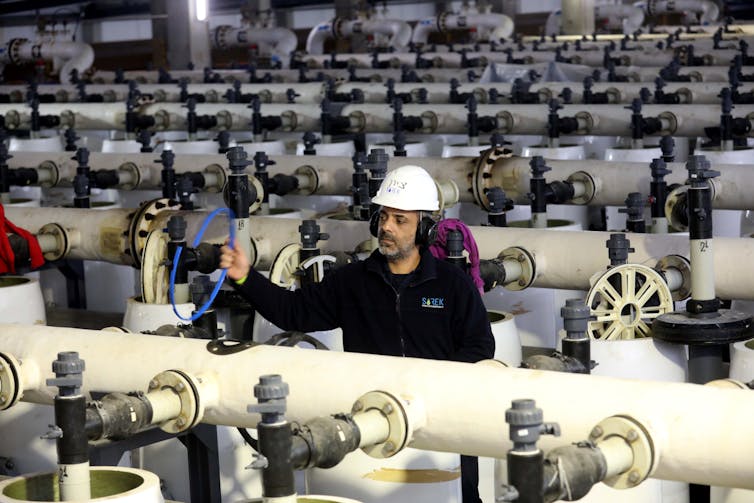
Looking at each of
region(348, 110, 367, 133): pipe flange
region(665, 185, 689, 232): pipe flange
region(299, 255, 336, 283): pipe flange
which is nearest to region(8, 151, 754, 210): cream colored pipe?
region(665, 185, 689, 232): pipe flange

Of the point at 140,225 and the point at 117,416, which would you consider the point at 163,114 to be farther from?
the point at 117,416

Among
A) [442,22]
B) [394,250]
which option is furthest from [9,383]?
[442,22]

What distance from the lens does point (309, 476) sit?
11.5ft

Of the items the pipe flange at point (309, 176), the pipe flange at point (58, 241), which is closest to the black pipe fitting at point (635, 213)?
the pipe flange at point (309, 176)

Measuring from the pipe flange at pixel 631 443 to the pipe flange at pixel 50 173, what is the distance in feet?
18.6

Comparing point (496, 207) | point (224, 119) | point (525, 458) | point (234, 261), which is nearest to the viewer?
point (525, 458)

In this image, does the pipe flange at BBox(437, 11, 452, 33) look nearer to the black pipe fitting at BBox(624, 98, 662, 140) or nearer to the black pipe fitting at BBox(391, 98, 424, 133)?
the black pipe fitting at BBox(391, 98, 424, 133)

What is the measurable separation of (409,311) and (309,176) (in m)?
2.99

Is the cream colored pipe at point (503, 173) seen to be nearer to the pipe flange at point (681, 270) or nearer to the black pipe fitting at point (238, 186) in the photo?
the pipe flange at point (681, 270)

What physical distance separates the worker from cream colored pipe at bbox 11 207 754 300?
1094 millimetres

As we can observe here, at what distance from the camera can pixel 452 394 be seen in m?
2.80

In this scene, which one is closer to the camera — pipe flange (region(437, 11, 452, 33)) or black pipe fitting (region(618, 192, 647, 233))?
black pipe fitting (region(618, 192, 647, 233))

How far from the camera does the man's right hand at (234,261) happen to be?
3.46m

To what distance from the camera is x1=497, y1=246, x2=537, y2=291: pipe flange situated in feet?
16.7
